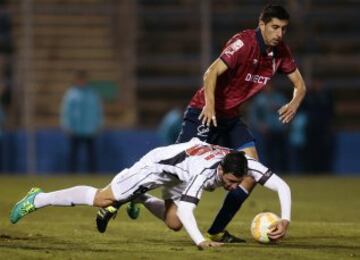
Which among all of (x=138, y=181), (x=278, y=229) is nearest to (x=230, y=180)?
(x=278, y=229)

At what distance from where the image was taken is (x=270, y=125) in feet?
73.3

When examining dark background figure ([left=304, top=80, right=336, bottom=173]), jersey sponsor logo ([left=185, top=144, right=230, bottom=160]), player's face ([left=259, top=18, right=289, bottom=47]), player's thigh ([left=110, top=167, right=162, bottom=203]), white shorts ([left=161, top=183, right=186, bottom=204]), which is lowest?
dark background figure ([left=304, top=80, right=336, bottom=173])

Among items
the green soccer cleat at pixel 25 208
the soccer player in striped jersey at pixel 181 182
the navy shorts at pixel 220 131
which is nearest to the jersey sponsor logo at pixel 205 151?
the soccer player in striped jersey at pixel 181 182

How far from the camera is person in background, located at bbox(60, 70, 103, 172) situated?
71.2 feet

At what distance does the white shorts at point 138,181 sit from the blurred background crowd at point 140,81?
12.4 m

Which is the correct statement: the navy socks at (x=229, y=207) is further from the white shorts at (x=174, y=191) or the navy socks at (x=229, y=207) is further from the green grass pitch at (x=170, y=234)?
the white shorts at (x=174, y=191)

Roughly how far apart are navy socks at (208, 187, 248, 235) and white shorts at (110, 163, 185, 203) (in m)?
0.60

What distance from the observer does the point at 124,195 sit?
9516 mm

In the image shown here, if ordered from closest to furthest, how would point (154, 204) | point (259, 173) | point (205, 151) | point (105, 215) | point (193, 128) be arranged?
point (205, 151), point (259, 173), point (105, 215), point (154, 204), point (193, 128)

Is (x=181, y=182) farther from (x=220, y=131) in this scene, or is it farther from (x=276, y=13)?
(x=276, y=13)

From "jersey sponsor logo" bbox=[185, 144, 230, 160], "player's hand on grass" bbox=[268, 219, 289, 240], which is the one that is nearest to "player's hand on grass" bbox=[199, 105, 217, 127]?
"jersey sponsor logo" bbox=[185, 144, 230, 160]

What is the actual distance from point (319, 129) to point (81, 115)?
5195 mm

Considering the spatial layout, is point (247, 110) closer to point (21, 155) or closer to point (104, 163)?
point (104, 163)

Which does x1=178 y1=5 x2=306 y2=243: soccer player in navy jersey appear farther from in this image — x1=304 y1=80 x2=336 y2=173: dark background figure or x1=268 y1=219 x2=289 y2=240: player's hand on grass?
x1=304 y1=80 x2=336 y2=173: dark background figure
